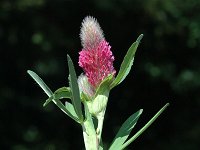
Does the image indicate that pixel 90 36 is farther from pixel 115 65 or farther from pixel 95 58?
pixel 115 65

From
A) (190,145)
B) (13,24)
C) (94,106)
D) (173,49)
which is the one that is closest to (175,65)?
(173,49)

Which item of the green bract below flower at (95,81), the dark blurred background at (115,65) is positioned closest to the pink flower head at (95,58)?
the green bract below flower at (95,81)

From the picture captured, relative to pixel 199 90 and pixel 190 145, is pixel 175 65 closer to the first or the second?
pixel 199 90

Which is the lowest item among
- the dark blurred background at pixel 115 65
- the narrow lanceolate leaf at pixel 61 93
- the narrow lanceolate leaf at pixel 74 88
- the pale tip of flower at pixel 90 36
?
the narrow lanceolate leaf at pixel 74 88

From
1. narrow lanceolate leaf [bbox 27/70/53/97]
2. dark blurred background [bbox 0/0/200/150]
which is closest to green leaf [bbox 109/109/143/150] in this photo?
narrow lanceolate leaf [bbox 27/70/53/97]

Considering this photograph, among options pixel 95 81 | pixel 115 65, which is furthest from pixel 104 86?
pixel 115 65

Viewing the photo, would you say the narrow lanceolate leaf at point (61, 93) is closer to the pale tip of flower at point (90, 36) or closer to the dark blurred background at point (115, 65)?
the pale tip of flower at point (90, 36)
